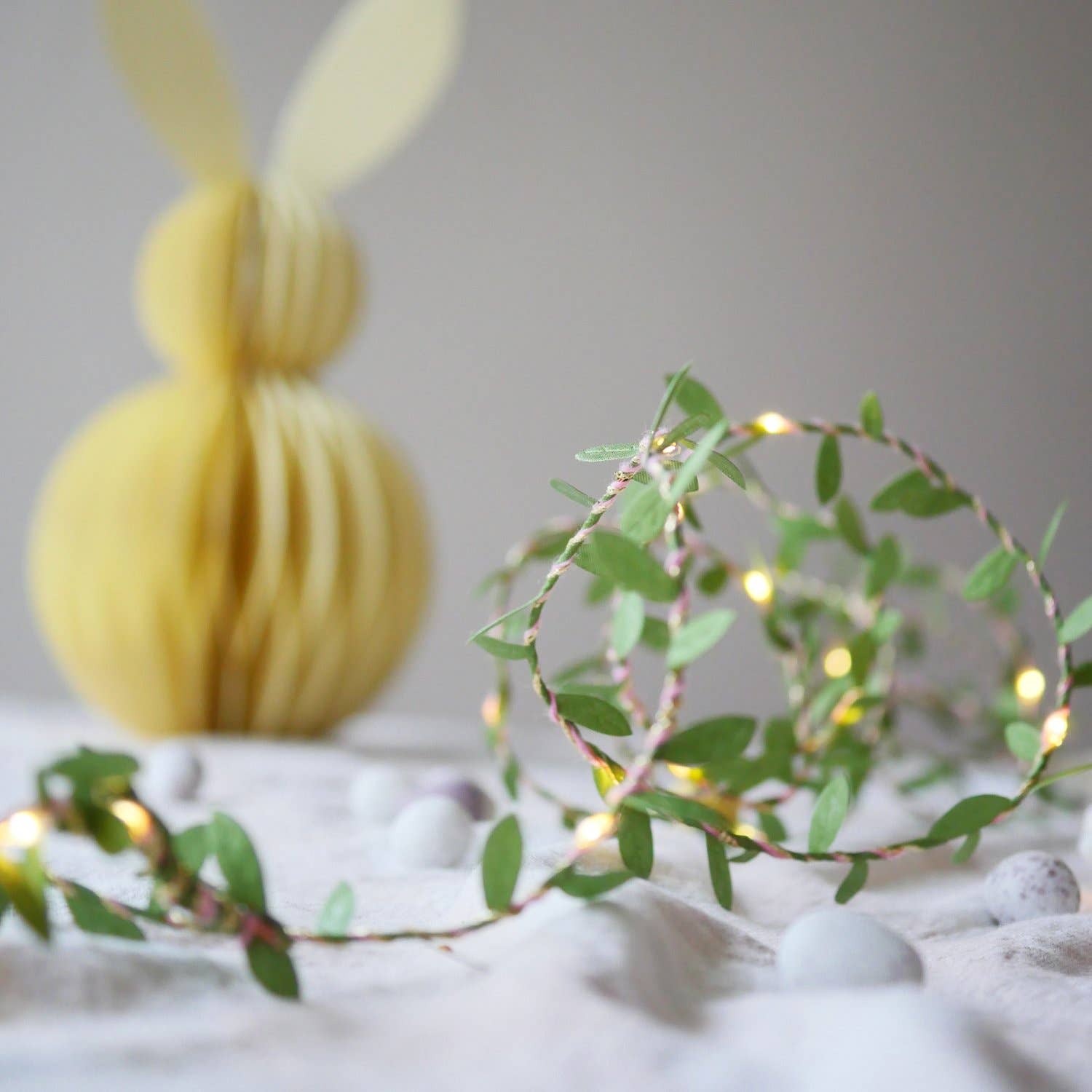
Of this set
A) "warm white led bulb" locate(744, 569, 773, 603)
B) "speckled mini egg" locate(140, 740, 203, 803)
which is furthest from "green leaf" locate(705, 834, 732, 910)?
"speckled mini egg" locate(140, 740, 203, 803)

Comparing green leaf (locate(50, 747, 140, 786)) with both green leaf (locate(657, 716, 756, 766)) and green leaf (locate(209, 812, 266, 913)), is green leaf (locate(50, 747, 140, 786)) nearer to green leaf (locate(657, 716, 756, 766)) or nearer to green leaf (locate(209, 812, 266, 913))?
green leaf (locate(209, 812, 266, 913))

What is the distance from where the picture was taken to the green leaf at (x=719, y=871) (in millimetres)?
352

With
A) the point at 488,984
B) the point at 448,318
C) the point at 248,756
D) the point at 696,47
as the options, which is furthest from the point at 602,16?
the point at 488,984

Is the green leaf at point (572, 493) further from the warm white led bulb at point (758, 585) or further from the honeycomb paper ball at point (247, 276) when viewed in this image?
the honeycomb paper ball at point (247, 276)

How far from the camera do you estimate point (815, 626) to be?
0.67 metres

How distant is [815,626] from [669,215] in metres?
1.17

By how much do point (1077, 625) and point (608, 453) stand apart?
0.60ft

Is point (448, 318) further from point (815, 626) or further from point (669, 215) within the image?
point (815, 626)

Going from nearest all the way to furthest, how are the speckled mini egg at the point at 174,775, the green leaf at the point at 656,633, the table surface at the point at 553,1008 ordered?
the table surface at the point at 553,1008 < the green leaf at the point at 656,633 < the speckled mini egg at the point at 174,775

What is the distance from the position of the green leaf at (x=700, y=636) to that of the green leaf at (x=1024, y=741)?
17cm

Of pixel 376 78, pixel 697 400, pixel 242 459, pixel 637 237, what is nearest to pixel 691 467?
pixel 697 400

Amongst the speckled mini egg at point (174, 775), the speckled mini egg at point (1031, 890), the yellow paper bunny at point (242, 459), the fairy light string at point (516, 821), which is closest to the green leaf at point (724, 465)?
the fairy light string at point (516, 821)

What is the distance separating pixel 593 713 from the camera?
1.09ft

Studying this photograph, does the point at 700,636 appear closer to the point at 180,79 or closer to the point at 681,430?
the point at 681,430
